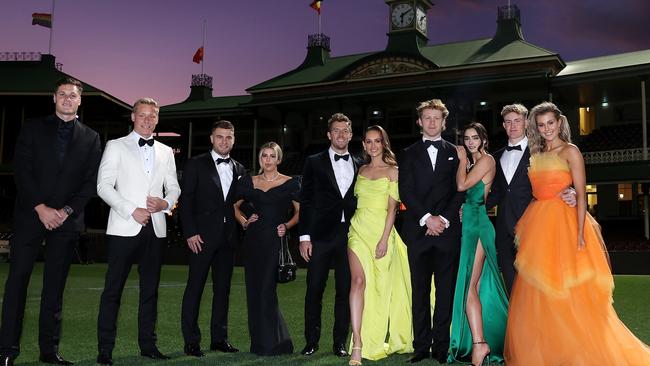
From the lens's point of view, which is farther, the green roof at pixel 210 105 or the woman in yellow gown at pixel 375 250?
the green roof at pixel 210 105

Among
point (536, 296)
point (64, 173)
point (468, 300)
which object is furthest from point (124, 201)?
point (536, 296)

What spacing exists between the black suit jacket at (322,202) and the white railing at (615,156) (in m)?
20.7

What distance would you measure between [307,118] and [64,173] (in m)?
29.3

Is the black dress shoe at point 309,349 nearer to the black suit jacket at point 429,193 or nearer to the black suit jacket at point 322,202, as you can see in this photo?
the black suit jacket at point 322,202

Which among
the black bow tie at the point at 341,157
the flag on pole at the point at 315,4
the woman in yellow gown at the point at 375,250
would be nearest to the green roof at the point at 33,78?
the flag on pole at the point at 315,4

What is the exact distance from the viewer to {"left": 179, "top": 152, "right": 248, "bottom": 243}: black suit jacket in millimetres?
6199

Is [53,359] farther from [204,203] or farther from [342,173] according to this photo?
[342,173]

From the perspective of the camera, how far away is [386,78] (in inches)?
1103

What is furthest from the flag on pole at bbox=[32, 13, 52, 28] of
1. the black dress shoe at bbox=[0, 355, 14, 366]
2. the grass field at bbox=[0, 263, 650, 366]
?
the black dress shoe at bbox=[0, 355, 14, 366]

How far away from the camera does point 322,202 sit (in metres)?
6.15

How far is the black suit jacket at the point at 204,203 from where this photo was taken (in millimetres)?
6199

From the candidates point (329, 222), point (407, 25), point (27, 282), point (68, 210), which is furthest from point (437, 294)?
point (407, 25)

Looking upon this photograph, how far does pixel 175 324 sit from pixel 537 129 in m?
5.51

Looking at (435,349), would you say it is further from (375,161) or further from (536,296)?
(375,161)
